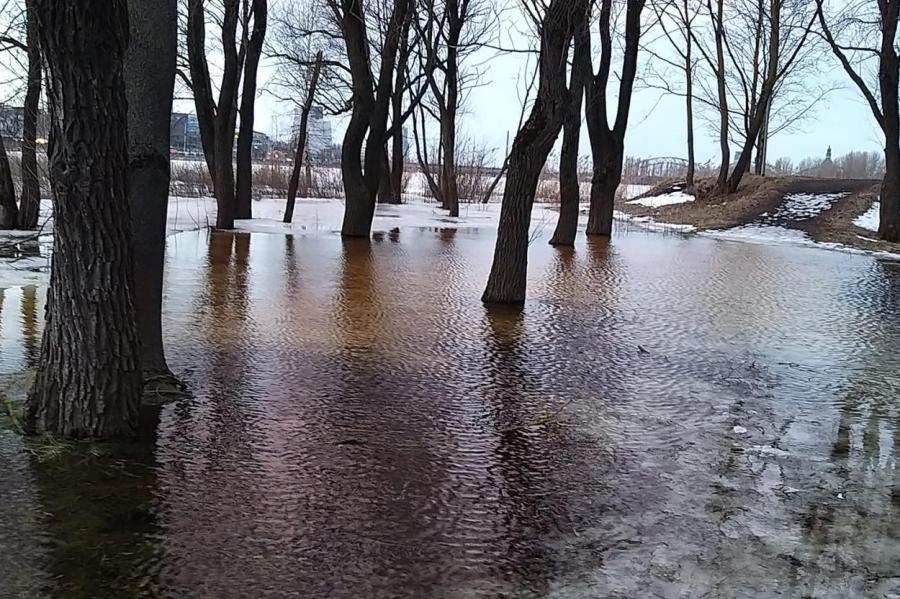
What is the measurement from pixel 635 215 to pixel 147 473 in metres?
26.2

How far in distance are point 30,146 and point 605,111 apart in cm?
1072

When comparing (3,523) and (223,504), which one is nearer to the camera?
(3,523)

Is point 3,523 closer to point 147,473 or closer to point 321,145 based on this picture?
point 147,473

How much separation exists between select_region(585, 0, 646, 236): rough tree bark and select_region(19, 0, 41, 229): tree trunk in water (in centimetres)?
979

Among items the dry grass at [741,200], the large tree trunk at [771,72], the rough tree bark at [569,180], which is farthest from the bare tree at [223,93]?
the large tree trunk at [771,72]

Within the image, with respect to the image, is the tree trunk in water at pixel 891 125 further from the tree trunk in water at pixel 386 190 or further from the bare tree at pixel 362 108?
the tree trunk in water at pixel 386 190

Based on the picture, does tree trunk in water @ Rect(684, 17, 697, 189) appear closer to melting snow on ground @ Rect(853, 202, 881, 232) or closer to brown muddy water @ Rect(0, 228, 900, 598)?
melting snow on ground @ Rect(853, 202, 881, 232)

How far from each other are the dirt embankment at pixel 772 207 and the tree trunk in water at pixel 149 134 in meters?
16.0

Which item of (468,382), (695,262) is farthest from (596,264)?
(468,382)

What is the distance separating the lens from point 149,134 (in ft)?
14.8

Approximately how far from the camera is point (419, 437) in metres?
4.31

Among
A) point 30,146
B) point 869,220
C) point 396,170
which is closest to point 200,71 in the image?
point 30,146

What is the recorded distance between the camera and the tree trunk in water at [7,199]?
13.0 meters

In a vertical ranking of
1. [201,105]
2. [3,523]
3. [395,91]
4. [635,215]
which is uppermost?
[395,91]
